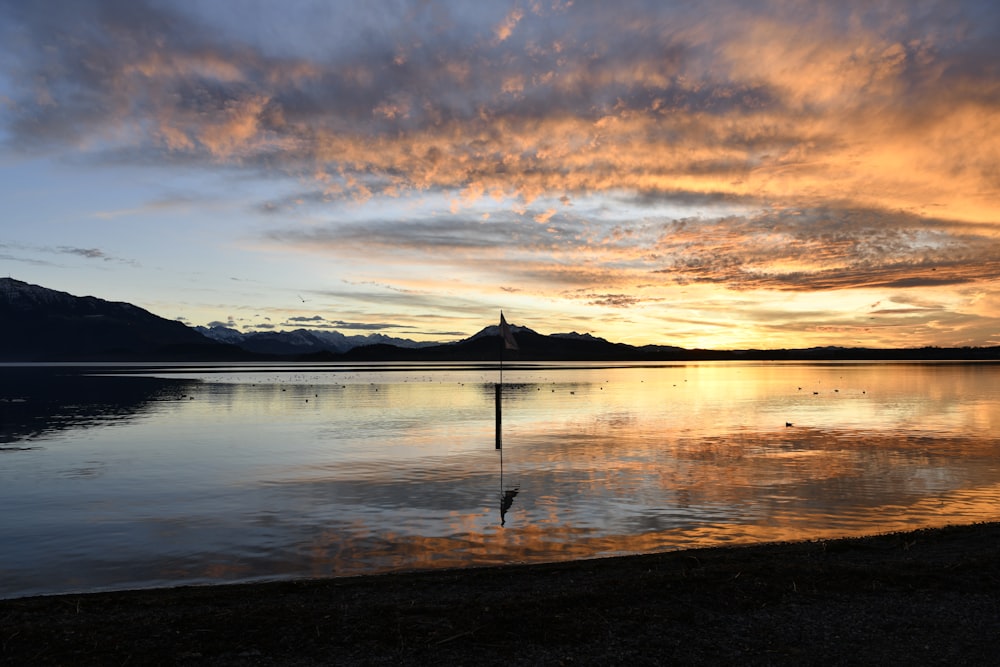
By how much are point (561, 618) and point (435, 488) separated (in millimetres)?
14757

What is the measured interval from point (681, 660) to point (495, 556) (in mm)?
7880

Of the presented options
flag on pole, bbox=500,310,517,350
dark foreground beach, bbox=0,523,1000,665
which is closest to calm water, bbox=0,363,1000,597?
dark foreground beach, bbox=0,523,1000,665

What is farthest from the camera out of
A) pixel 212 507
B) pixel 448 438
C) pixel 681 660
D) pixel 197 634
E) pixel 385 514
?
pixel 448 438

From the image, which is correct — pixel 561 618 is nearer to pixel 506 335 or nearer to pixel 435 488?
pixel 435 488

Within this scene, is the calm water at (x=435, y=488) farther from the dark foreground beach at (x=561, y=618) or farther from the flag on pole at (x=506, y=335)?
the flag on pole at (x=506, y=335)

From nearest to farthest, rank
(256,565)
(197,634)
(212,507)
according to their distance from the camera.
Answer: (197,634) < (256,565) < (212,507)

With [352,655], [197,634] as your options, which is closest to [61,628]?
[197,634]

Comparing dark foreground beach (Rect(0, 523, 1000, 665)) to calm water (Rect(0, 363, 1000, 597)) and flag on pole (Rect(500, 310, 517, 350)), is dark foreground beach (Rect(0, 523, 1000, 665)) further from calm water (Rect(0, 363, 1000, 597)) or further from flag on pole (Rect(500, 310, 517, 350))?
flag on pole (Rect(500, 310, 517, 350))

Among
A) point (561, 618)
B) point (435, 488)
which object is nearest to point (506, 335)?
point (435, 488)

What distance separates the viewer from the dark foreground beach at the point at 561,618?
9.47 m

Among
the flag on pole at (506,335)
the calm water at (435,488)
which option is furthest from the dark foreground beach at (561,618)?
the flag on pole at (506,335)

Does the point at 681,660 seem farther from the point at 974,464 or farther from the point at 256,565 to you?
the point at 974,464

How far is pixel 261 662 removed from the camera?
30.6 feet

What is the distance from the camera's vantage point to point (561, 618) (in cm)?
1074
